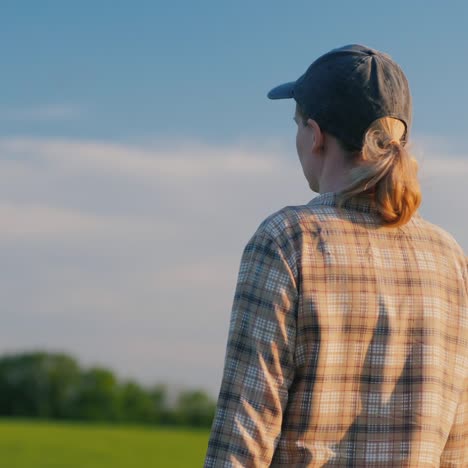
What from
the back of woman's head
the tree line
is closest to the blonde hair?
the back of woman's head

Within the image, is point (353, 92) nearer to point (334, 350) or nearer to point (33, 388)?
point (334, 350)

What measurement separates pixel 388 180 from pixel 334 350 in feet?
1.36

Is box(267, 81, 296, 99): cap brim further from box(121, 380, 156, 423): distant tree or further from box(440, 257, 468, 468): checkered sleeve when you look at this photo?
box(121, 380, 156, 423): distant tree

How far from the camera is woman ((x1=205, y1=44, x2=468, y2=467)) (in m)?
1.89

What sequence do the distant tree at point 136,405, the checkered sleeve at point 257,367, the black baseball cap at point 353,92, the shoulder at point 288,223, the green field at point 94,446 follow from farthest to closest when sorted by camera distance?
1. the distant tree at point 136,405
2. the green field at point 94,446
3. the black baseball cap at point 353,92
4. the shoulder at point 288,223
5. the checkered sleeve at point 257,367

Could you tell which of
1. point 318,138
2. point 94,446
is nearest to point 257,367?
point 318,138

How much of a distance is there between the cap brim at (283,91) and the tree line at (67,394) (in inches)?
939

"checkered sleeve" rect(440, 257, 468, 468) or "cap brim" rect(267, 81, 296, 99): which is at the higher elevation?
"cap brim" rect(267, 81, 296, 99)

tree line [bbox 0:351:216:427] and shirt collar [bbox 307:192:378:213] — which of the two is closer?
shirt collar [bbox 307:192:378:213]

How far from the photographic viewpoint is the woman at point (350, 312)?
189 cm

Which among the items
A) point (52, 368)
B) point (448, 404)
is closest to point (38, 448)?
point (52, 368)

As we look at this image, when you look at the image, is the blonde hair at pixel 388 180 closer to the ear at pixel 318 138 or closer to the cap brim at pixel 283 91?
the ear at pixel 318 138

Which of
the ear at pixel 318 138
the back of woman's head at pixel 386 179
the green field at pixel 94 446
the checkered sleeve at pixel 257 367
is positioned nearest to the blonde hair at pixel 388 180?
the back of woman's head at pixel 386 179

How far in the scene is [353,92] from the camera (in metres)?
2.13
